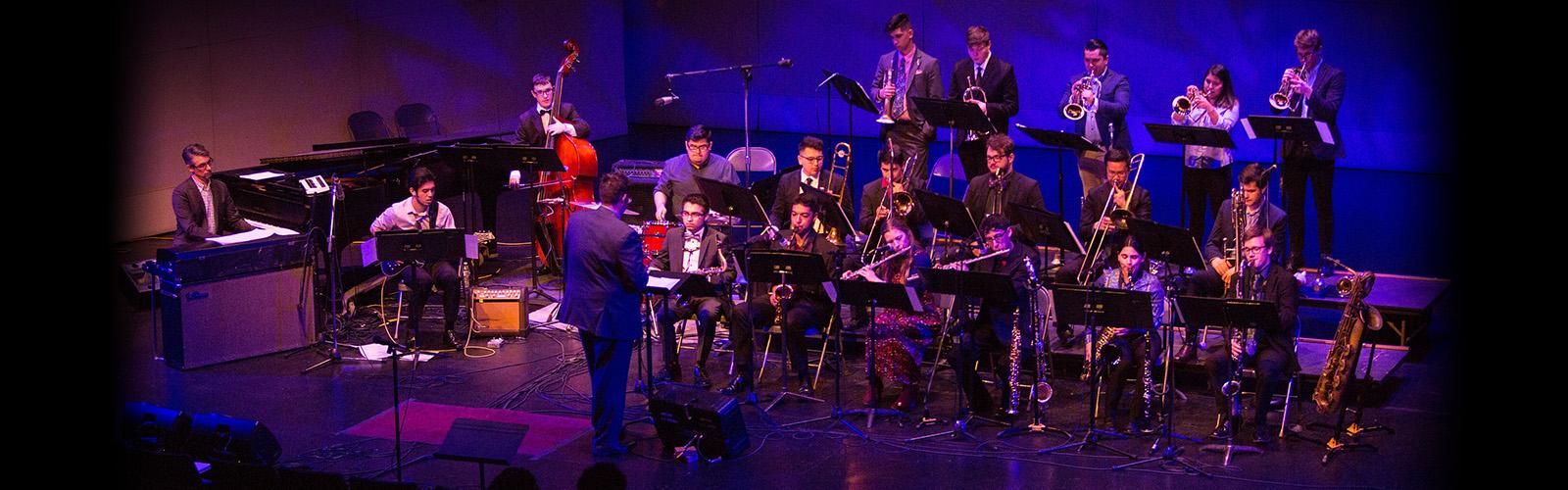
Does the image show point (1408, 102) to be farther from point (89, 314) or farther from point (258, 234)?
point (89, 314)

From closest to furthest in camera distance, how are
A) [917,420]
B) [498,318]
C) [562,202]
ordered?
1. [917,420]
2. [498,318]
3. [562,202]

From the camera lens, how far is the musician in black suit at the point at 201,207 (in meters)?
9.91

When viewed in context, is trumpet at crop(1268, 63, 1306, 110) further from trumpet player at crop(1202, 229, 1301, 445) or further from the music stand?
the music stand

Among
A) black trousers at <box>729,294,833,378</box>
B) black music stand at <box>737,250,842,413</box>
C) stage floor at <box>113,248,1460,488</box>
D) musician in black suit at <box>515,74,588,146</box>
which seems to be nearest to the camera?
stage floor at <box>113,248,1460,488</box>

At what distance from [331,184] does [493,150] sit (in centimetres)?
146

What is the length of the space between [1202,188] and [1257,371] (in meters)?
3.16

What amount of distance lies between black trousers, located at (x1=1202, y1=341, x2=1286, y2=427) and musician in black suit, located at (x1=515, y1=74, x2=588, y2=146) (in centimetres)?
583

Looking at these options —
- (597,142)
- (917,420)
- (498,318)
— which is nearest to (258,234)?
(498,318)

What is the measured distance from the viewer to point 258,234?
388 inches

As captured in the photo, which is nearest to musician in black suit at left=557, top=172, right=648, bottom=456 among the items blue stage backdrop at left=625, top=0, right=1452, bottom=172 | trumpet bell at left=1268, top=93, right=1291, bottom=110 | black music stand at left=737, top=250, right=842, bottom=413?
black music stand at left=737, top=250, right=842, bottom=413

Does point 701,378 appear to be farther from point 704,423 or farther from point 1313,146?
point 1313,146

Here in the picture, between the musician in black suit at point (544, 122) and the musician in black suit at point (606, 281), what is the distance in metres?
→ 4.31

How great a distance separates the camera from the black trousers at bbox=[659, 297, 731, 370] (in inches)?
361

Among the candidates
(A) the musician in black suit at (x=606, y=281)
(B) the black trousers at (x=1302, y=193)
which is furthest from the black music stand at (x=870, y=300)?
(B) the black trousers at (x=1302, y=193)
